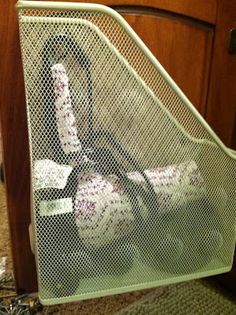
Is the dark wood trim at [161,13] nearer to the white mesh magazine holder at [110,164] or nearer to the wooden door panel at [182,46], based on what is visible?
the wooden door panel at [182,46]

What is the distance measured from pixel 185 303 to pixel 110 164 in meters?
0.54

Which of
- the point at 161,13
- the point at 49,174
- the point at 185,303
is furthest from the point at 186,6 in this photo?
the point at 185,303

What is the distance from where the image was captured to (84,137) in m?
0.47

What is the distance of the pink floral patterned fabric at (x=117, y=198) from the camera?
489mm

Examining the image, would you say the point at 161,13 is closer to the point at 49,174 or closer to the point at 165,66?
the point at 165,66

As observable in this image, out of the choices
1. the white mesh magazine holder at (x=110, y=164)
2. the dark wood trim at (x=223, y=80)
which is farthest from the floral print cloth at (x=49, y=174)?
the dark wood trim at (x=223, y=80)

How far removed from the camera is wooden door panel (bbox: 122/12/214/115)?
72 cm

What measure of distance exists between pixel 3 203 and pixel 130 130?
911mm

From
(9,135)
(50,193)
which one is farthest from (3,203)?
(50,193)

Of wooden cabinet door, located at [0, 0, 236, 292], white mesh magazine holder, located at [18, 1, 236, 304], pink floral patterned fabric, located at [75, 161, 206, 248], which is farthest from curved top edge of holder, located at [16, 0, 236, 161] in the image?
wooden cabinet door, located at [0, 0, 236, 292]

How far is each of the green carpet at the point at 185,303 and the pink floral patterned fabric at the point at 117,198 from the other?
1.33 feet

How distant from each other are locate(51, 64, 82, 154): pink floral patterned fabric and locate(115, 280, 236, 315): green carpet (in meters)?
0.54

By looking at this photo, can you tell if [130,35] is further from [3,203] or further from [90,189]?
[3,203]

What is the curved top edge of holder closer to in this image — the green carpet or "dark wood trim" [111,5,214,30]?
"dark wood trim" [111,5,214,30]
